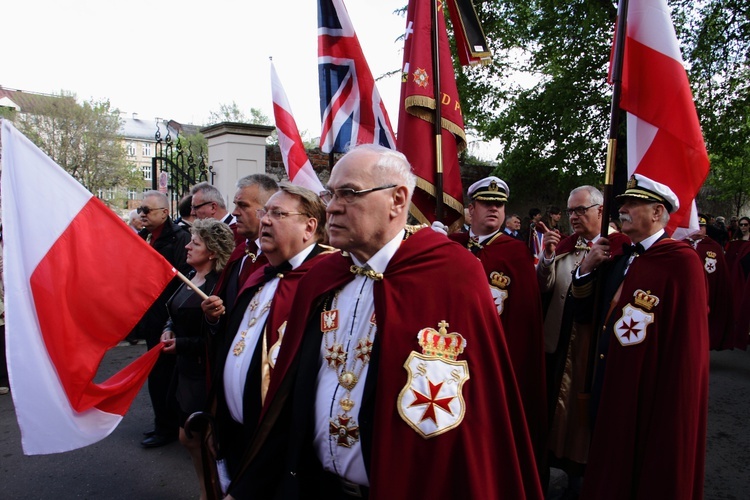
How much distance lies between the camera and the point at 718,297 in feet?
28.0

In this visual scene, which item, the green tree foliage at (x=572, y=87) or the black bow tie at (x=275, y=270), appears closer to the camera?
the black bow tie at (x=275, y=270)

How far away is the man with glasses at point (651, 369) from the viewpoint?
10.0 feet

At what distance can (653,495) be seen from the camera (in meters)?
3.06

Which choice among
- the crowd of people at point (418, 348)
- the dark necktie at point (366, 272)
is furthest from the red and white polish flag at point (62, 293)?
the dark necktie at point (366, 272)

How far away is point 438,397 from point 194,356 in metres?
2.32

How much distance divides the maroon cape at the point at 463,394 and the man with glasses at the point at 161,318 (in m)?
3.20

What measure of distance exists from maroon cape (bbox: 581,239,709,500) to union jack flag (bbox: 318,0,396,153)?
261 cm

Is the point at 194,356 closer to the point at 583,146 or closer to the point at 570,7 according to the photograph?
the point at 583,146

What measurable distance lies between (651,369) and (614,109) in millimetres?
1631

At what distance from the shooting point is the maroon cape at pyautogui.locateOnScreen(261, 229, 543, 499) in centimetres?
190

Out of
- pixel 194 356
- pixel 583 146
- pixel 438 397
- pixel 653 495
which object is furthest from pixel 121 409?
pixel 583 146

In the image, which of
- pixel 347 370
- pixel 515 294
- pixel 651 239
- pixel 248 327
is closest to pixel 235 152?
pixel 515 294

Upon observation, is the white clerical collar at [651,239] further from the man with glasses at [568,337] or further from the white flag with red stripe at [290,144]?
the white flag with red stripe at [290,144]

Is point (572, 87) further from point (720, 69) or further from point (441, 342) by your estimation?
point (441, 342)
